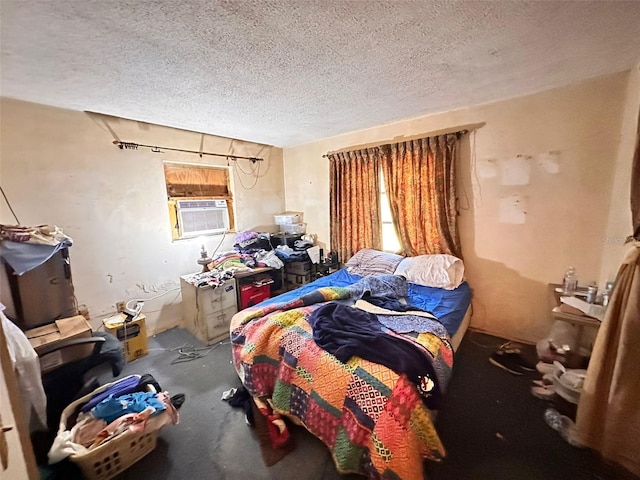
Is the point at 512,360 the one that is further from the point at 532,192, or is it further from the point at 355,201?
the point at 355,201

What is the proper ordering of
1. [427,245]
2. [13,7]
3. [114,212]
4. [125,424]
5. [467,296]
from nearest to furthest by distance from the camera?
[13,7] → [125,424] → [467,296] → [114,212] → [427,245]

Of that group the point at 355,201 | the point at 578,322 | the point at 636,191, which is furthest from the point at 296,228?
the point at 636,191

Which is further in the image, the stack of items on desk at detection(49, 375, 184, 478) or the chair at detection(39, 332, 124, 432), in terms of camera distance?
the chair at detection(39, 332, 124, 432)

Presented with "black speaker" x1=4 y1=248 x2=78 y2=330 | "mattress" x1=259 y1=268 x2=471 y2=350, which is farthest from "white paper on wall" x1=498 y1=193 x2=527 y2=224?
"black speaker" x1=4 y1=248 x2=78 y2=330

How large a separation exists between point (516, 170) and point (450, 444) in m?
2.42

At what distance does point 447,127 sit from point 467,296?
Result: 1841 millimetres

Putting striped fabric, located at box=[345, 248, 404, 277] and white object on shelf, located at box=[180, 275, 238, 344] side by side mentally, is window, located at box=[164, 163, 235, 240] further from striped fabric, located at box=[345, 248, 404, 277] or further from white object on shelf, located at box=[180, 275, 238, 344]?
striped fabric, located at box=[345, 248, 404, 277]

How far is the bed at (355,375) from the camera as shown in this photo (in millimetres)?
1193

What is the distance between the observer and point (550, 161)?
7.52ft

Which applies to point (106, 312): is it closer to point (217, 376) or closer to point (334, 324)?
point (217, 376)

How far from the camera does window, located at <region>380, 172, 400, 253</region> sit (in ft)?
10.8

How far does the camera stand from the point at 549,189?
232cm

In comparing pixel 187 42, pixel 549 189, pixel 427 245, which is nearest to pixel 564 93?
pixel 549 189

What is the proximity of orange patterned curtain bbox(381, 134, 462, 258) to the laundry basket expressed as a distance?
2839 mm
